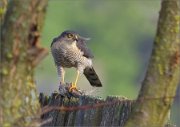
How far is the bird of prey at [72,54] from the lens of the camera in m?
10.4

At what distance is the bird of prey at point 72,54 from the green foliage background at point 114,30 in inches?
2162

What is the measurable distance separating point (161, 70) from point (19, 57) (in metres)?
0.81

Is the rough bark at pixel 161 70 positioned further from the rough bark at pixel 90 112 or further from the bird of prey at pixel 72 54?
the bird of prey at pixel 72 54

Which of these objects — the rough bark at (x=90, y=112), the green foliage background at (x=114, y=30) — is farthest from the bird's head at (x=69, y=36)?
the green foliage background at (x=114, y=30)

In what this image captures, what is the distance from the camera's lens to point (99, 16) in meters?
94.1

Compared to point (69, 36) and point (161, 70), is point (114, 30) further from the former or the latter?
point (161, 70)

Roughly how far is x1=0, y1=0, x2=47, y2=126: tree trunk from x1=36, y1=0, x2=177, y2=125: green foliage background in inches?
2378

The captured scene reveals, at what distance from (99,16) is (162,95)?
89.0 meters

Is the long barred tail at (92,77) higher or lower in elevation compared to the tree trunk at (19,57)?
higher

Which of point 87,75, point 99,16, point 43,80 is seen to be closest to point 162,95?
point 87,75

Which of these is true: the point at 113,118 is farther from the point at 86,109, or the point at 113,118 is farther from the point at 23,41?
the point at 23,41

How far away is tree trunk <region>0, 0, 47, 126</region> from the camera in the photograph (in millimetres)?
4938

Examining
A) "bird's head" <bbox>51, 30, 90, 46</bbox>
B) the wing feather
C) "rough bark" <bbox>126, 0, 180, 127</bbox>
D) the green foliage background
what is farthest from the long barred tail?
the green foliage background

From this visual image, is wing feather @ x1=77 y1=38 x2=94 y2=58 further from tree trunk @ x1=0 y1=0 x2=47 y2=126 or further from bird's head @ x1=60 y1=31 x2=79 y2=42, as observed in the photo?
tree trunk @ x1=0 y1=0 x2=47 y2=126
